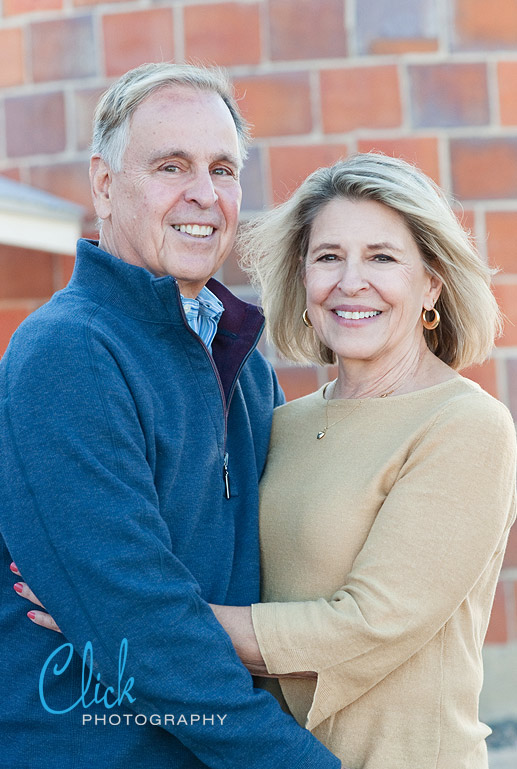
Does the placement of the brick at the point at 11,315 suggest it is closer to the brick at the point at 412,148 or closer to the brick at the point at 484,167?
the brick at the point at 412,148

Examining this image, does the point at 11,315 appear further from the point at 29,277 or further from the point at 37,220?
the point at 37,220

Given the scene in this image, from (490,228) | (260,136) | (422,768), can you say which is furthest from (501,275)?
(422,768)

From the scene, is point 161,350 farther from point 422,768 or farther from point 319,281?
point 422,768

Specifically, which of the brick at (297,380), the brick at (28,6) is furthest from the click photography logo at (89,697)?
the brick at (28,6)

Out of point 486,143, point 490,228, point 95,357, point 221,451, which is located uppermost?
point 486,143

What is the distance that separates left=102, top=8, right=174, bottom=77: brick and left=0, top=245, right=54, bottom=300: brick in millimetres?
756

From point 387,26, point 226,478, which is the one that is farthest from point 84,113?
point 226,478

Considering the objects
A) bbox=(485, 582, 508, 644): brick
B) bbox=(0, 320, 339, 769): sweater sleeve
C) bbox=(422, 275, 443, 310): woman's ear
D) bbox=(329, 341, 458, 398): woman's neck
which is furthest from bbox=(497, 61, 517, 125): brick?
bbox=(0, 320, 339, 769): sweater sleeve

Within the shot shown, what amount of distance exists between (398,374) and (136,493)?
0.84 meters

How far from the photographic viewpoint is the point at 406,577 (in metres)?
1.86

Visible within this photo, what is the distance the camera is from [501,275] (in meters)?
3.44

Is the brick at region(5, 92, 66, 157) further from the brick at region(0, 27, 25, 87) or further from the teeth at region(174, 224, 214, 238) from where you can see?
the teeth at region(174, 224, 214, 238)

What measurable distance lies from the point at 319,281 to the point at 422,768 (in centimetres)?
115

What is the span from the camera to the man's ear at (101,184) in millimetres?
2225
